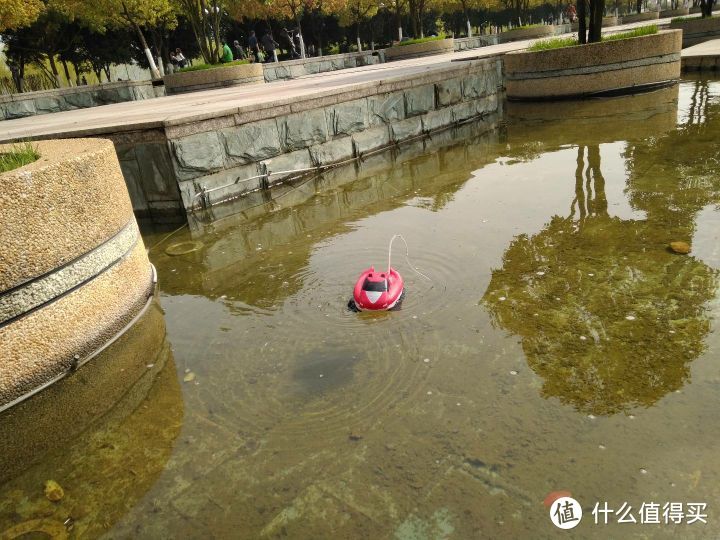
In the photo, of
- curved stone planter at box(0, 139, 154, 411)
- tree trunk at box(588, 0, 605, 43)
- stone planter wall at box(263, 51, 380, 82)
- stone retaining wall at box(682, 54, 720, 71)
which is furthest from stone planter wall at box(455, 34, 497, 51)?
curved stone planter at box(0, 139, 154, 411)

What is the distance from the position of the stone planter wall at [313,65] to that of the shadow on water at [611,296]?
17538 mm

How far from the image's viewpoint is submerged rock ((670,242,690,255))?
4.77m

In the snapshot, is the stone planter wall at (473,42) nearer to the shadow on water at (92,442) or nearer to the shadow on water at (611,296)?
the shadow on water at (611,296)

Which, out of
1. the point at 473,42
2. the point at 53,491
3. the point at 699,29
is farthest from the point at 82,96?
the point at 699,29

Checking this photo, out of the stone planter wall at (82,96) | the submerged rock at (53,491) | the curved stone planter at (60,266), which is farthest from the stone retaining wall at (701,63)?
the submerged rock at (53,491)

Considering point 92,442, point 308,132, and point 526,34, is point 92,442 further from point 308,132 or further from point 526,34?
point 526,34

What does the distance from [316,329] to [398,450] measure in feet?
4.88

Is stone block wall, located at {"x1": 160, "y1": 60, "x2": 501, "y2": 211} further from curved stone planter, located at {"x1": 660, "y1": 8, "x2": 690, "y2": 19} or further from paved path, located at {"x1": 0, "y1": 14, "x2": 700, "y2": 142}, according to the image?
curved stone planter, located at {"x1": 660, "y1": 8, "x2": 690, "y2": 19}

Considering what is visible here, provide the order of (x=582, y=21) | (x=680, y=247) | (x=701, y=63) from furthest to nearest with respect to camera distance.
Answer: (x=701, y=63), (x=582, y=21), (x=680, y=247)

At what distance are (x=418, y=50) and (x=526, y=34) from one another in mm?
10331

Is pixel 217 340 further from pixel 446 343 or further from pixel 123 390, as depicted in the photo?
pixel 446 343

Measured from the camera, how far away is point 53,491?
3021 millimetres

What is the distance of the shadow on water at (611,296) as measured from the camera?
336 cm

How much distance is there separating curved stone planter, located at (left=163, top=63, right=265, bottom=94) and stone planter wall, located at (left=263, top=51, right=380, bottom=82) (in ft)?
10.5
